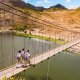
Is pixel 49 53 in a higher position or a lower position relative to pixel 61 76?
higher

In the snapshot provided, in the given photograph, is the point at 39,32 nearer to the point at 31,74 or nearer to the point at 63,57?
the point at 63,57

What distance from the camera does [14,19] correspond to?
70.2 metres

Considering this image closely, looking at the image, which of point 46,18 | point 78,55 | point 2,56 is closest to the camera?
point 2,56

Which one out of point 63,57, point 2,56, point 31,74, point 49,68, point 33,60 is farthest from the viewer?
point 63,57

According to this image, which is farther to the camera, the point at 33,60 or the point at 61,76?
the point at 61,76

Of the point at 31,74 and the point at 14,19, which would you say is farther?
the point at 14,19

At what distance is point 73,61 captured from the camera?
31.9m

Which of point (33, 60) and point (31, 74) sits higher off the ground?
point (33, 60)

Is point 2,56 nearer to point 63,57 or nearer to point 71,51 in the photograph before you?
point 63,57

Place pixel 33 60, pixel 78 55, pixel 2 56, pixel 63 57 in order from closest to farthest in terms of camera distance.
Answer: pixel 33 60, pixel 2 56, pixel 63 57, pixel 78 55

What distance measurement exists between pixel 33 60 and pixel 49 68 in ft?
16.2

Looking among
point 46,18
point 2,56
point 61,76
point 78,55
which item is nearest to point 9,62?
point 2,56

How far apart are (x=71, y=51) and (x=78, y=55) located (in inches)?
65.2

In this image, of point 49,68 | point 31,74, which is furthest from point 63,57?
point 31,74
